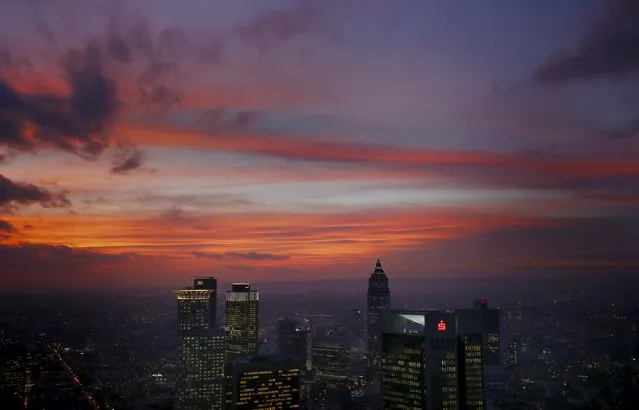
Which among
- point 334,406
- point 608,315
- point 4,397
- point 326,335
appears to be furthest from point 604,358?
point 4,397

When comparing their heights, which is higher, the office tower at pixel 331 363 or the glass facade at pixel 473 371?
the glass facade at pixel 473 371

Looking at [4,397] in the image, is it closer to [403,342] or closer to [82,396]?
[82,396]

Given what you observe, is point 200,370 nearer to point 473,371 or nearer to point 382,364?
point 382,364

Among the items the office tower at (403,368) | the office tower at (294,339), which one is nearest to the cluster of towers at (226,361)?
the office tower at (294,339)

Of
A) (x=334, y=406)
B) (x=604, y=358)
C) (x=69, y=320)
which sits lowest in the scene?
(x=334, y=406)

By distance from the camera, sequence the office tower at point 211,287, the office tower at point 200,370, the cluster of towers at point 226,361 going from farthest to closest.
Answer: the office tower at point 211,287 < the office tower at point 200,370 < the cluster of towers at point 226,361

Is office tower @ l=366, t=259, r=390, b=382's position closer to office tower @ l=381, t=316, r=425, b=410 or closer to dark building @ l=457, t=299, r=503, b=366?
dark building @ l=457, t=299, r=503, b=366

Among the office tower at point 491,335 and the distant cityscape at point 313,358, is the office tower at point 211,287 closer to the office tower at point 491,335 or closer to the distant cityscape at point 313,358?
the distant cityscape at point 313,358
